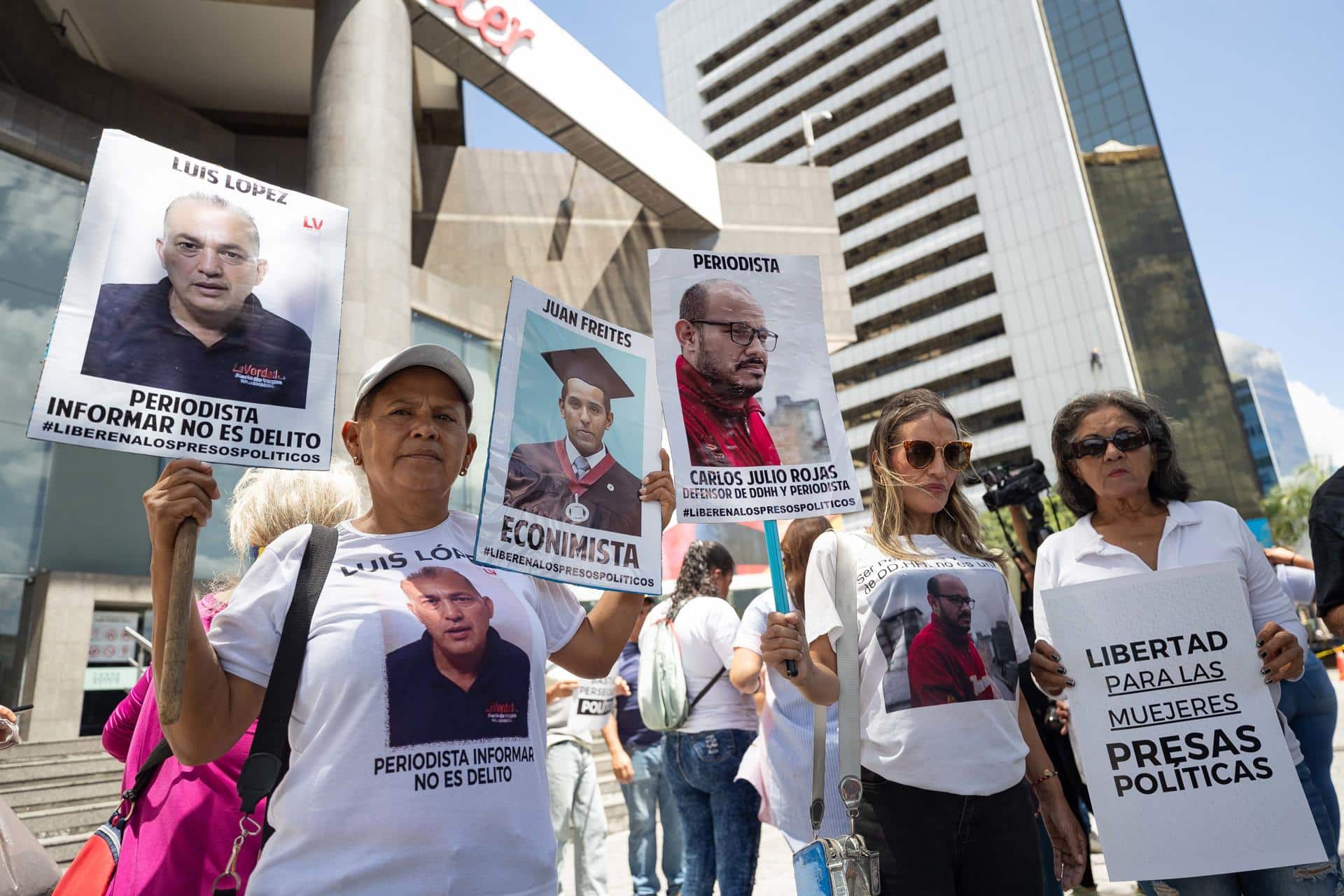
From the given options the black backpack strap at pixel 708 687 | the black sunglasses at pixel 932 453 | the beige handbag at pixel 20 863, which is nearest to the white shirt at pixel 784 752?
the black backpack strap at pixel 708 687

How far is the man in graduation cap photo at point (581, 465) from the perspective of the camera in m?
2.14

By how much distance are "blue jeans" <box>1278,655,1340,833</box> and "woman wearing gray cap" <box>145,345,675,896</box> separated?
2.54 meters

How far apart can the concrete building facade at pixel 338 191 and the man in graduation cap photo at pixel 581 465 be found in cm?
903

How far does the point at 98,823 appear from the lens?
791cm

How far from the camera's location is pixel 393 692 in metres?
1.65

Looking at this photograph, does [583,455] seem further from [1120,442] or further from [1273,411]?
[1273,411]

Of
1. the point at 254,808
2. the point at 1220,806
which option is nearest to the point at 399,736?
the point at 254,808

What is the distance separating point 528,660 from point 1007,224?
64.4 metres

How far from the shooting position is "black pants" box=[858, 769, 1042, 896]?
2.18 meters

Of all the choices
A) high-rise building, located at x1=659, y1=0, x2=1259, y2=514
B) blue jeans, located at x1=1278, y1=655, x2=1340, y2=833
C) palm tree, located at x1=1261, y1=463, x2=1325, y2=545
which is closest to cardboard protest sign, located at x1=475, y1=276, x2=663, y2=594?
blue jeans, located at x1=1278, y1=655, x2=1340, y2=833

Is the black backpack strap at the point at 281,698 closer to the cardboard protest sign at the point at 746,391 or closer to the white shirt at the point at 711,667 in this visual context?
the cardboard protest sign at the point at 746,391

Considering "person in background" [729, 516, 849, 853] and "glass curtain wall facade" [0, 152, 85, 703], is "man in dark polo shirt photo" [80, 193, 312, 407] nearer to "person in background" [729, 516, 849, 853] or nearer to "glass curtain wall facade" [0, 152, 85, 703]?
"person in background" [729, 516, 849, 853]

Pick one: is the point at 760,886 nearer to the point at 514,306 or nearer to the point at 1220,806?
the point at 1220,806

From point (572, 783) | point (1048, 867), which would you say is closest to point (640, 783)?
point (572, 783)
